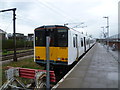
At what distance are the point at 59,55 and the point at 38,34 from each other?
2.02m

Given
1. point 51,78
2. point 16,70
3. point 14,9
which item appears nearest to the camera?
point 51,78

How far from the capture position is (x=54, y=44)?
7539mm

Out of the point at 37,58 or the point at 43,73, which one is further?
the point at 37,58

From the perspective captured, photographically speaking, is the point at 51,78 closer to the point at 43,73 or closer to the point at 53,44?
the point at 43,73

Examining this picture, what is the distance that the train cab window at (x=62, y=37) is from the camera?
24.3ft

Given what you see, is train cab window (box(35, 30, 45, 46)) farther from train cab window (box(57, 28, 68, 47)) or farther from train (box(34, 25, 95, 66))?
train cab window (box(57, 28, 68, 47))

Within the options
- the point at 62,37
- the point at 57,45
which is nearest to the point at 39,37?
the point at 57,45

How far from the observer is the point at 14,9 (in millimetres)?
12242

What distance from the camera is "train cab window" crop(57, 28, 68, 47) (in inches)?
291

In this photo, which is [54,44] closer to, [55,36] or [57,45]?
[57,45]

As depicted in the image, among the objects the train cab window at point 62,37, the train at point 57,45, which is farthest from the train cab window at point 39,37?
the train cab window at point 62,37

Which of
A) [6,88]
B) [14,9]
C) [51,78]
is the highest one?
[14,9]

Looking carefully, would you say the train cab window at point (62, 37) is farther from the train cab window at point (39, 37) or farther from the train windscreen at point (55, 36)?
the train cab window at point (39, 37)

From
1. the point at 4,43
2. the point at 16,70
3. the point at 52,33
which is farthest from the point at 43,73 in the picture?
the point at 4,43
